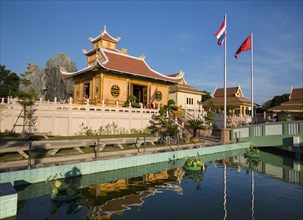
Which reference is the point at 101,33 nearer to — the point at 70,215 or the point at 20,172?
the point at 20,172

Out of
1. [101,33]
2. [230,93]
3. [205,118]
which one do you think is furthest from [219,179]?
[230,93]

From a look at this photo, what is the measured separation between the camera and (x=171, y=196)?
336 inches

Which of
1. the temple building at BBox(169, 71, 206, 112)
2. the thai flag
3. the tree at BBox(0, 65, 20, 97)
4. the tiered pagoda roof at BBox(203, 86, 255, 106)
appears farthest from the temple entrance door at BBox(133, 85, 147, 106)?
the tree at BBox(0, 65, 20, 97)

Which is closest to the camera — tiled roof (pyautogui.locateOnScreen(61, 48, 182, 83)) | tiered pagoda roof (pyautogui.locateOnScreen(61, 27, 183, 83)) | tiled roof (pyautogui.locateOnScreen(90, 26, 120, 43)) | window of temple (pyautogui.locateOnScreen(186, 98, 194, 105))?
tiered pagoda roof (pyautogui.locateOnScreen(61, 27, 183, 83))

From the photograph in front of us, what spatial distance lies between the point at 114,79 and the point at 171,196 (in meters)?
19.7

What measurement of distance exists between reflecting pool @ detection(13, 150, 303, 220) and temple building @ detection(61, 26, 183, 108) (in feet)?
44.3

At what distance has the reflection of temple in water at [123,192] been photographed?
7.09 metres

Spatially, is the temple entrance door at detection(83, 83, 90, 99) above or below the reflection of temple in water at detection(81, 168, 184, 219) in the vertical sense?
above

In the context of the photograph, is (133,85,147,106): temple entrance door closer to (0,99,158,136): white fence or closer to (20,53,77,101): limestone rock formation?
(0,99,158,136): white fence

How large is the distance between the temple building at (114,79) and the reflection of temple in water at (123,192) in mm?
13448

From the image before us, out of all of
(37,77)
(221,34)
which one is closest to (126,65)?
(221,34)

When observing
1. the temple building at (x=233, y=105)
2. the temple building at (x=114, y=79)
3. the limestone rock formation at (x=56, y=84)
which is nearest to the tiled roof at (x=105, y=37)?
the temple building at (x=114, y=79)

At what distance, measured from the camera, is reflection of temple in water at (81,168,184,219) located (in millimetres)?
7094

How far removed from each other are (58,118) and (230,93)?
1498 inches
